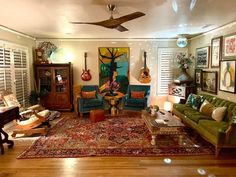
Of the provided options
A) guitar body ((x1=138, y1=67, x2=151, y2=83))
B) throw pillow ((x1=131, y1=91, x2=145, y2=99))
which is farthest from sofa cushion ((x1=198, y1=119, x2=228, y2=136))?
guitar body ((x1=138, y1=67, x2=151, y2=83))

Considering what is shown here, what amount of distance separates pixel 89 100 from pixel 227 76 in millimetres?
3654

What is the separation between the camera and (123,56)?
6.69 m

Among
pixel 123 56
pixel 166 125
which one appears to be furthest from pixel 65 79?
pixel 166 125

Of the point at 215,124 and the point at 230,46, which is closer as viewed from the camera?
the point at 215,124

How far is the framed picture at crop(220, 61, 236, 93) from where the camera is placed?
4184mm

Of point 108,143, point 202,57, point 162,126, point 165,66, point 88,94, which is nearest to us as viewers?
point 162,126

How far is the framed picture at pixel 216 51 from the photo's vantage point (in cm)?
473

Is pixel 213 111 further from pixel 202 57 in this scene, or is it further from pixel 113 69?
pixel 113 69

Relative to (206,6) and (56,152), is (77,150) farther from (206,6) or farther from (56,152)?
(206,6)

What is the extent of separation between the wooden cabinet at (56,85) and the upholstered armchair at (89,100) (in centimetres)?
60

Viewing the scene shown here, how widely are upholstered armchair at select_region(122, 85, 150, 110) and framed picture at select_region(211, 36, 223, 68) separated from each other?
202cm

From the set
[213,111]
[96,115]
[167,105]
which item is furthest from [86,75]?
[213,111]

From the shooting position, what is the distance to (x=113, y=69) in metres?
6.70

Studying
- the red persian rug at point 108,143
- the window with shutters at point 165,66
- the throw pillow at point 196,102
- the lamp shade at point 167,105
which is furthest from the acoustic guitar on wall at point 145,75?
the red persian rug at point 108,143
